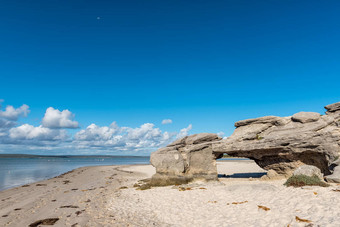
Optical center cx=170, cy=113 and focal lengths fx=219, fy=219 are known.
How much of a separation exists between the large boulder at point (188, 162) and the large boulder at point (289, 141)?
1232mm

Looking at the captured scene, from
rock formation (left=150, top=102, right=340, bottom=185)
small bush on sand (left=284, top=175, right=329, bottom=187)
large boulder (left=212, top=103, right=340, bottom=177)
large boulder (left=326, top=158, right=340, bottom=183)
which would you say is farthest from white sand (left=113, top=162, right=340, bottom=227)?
large boulder (left=212, top=103, right=340, bottom=177)

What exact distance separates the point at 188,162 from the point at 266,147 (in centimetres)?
788

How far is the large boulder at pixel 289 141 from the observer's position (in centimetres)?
1945

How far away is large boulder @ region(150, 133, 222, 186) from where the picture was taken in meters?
22.4

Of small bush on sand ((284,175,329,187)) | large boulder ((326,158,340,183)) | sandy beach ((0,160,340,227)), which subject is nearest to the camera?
sandy beach ((0,160,340,227))

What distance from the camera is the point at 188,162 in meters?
23.3

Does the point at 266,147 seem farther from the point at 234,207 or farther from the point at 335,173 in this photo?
the point at 234,207

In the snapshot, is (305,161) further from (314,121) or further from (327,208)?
(327,208)

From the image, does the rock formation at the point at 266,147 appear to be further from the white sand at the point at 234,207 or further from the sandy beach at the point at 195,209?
the white sand at the point at 234,207

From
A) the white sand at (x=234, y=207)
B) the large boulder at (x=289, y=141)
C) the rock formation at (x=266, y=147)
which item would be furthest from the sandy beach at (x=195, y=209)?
the large boulder at (x=289, y=141)

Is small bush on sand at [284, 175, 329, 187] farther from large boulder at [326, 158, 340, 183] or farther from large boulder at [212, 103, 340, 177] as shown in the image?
large boulder at [212, 103, 340, 177]

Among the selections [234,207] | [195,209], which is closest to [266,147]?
[234,207]

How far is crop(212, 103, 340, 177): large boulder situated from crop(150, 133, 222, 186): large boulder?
1232 mm

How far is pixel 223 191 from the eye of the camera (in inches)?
669
